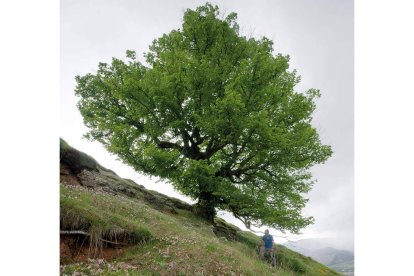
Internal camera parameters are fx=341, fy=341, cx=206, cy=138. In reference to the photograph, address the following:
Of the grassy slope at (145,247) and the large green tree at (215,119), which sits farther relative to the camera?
the large green tree at (215,119)

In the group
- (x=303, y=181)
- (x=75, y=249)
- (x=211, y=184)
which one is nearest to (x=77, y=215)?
(x=75, y=249)

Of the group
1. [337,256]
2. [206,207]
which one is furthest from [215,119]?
[337,256]

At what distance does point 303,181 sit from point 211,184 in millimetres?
6259

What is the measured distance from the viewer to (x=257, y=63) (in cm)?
1725

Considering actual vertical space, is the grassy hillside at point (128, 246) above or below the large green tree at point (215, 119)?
below

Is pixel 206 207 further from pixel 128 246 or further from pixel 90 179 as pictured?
pixel 128 246

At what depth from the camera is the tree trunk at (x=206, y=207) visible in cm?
2031

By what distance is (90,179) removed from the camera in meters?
18.0

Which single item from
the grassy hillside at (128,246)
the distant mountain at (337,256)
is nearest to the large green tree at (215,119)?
the distant mountain at (337,256)

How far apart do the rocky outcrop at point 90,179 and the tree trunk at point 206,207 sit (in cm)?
147

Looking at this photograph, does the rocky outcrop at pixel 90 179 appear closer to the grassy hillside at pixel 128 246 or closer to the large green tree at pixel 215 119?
the large green tree at pixel 215 119

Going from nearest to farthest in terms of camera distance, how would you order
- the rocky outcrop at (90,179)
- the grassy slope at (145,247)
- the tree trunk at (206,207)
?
the grassy slope at (145,247) < the rocky outcrop at (90,179) < the tree trunk at (206,207)

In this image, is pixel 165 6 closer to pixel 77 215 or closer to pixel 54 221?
pixel 77 215

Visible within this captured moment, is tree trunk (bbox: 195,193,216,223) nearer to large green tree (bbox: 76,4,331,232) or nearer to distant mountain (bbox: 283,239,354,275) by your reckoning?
large green tree (bbox: 76,4,331,232)
